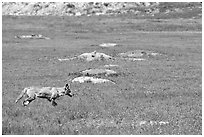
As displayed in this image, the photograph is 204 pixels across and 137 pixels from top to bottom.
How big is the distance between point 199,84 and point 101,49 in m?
34.7

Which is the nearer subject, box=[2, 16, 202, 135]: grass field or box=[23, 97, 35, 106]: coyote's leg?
box=[2, 16, 202, 135]: grass field

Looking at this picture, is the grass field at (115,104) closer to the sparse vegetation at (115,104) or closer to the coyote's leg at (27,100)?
the sparse vegetation at (115,104)

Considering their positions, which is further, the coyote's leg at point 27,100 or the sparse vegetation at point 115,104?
the coyote's leg at point 27,100

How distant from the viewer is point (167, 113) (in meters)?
19.1

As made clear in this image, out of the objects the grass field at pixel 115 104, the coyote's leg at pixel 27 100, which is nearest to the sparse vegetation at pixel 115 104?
the grass field at pixel 115 104

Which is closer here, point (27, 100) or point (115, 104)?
point (27, 100)

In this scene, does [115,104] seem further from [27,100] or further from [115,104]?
[27,100]

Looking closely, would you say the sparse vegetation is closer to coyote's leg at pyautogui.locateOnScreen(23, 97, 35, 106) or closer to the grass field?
the grass field

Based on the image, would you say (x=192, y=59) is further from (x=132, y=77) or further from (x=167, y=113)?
(x=167, y=113)

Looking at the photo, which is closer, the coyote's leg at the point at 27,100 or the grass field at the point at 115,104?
the grass field at the point at 115,104

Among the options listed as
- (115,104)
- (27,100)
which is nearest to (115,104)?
(115,104)

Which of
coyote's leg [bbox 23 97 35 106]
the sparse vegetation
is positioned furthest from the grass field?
coyote's leg [bbox 23 97 35 106]

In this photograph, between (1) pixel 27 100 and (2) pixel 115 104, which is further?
(2) pixel 115 104

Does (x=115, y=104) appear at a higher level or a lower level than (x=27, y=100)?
lower
